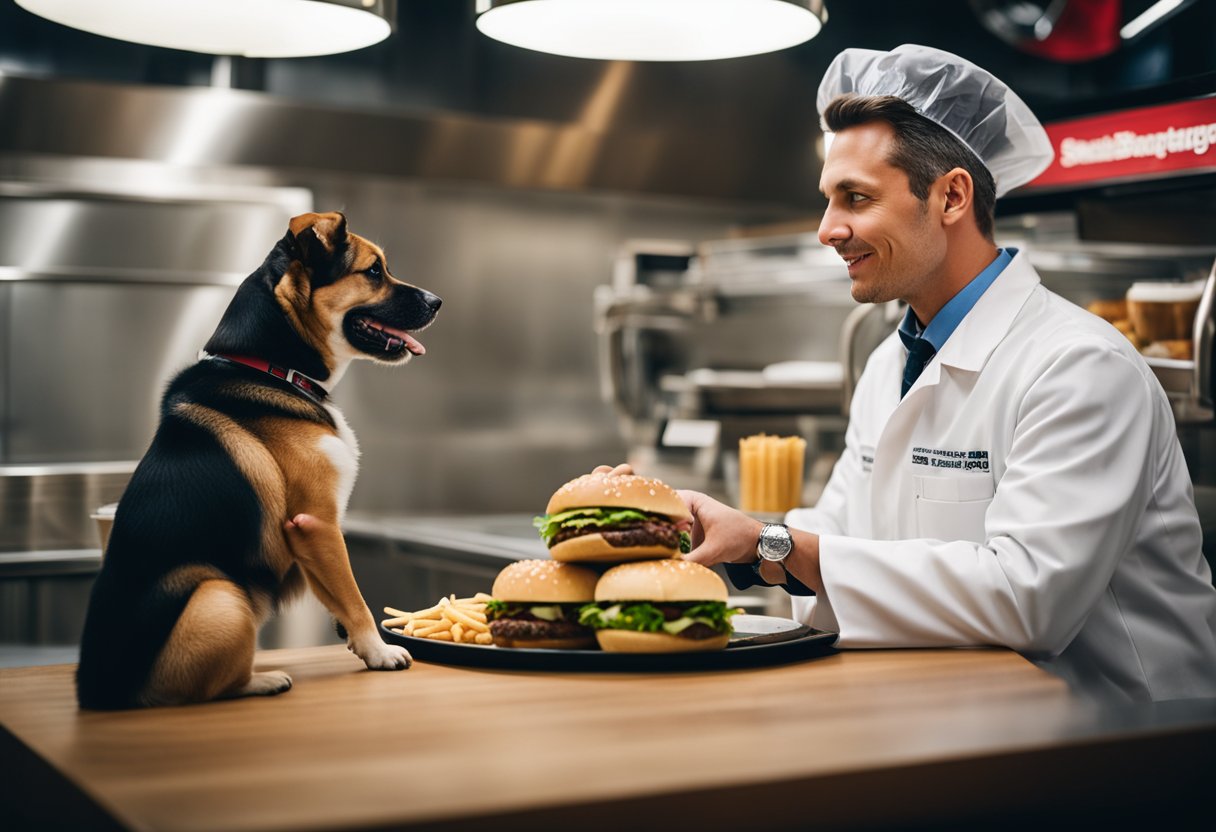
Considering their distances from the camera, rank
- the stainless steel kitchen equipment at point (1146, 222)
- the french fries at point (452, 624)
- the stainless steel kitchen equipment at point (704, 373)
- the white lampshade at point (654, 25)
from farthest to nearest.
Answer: the stainless steel kitchen equipment at point (704, 373) < the stainless steel kitchen equipment at point (1146, 222) < the white lampshade at point (654, 25) < the french fries at point (452, 624)

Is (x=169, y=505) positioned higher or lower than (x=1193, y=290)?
lower

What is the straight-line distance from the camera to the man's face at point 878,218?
2113 mm

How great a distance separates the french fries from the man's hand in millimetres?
302

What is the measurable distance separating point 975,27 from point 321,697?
474 centimetres

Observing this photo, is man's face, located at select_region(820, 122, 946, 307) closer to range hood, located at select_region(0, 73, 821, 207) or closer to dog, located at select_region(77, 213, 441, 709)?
dog, located at select_region(77, 213, 441, 709)

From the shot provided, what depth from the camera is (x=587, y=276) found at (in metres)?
4.93

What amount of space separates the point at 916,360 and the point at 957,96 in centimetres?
44

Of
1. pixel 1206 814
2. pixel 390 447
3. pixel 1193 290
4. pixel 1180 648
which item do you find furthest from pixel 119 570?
pixel 390 447

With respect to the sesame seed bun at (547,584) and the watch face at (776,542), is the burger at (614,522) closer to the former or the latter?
the sesame seed bun at (547,584)

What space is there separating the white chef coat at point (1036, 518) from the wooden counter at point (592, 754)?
0.25m

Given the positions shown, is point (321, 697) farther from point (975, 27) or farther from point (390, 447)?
point (975, 27)

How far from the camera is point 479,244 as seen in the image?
469 centimetres

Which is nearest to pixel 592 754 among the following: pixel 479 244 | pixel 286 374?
pixel 286 374

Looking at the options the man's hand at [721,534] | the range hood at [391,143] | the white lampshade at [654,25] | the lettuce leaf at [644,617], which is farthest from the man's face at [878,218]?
the range hood at [391,143]
